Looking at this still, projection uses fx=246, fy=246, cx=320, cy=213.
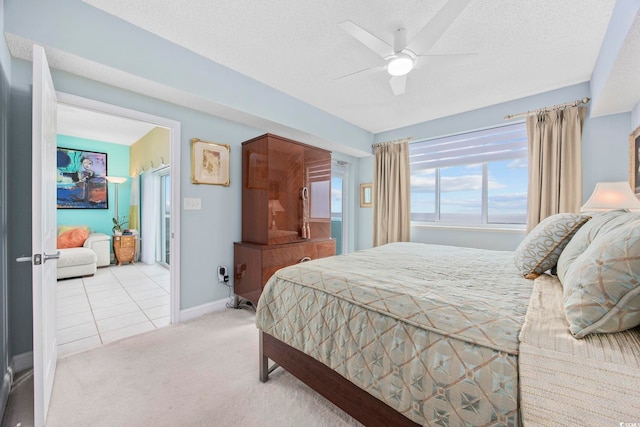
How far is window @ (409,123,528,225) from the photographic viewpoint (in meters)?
3.26

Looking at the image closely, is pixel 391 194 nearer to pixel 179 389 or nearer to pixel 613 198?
pixel 613 198

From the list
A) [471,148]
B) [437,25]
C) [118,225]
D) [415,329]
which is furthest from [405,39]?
[118,225]

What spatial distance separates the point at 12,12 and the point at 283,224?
7.98ft

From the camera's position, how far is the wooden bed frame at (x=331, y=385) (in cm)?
106

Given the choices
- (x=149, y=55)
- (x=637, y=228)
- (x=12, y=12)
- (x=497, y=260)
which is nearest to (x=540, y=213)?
(x=497, y=260)

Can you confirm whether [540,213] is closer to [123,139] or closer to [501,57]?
[501,57]

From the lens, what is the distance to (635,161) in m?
2.30

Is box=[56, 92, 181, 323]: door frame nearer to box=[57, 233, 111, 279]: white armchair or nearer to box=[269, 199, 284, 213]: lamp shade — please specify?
box=[269, 199, 284, 213]: lamp shade

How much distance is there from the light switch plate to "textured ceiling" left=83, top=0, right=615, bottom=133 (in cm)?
142

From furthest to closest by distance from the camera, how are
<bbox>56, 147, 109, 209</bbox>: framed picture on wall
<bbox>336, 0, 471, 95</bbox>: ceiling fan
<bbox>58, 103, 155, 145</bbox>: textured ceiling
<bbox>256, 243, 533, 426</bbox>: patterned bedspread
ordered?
<bbox>56, 147, 109, 209</bbox>: framed picture on wall → <bbox>58, 103, 155, 145</bbox>: textured ceiling → <bbox>336, 0, 471, 95</bbox>: ceiling fan → <bbox>256, 243, 533, 426</bbox>: patterned bedspread

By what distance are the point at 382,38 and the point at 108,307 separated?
13.4ft

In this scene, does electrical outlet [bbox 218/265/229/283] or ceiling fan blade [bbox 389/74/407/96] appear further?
electrical outlet [bbox 218/265/229/283]

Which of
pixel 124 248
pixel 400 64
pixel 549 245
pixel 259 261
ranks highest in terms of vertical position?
pixel 400 64

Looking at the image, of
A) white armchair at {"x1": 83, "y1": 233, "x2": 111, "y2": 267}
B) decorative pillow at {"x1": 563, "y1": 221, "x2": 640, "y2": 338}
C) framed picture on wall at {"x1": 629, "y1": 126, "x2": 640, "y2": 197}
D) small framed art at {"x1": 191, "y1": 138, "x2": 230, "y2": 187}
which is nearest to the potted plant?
white armchair at {"x1": 83, "y1": 233, "x2": 111, "y2": 267}
